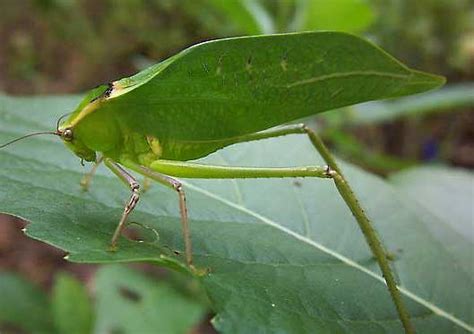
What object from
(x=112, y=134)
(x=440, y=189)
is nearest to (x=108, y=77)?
(x=440, y=189)

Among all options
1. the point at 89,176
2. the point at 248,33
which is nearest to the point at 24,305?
the point at 248,33

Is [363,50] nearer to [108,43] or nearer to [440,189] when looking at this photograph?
[440,189]

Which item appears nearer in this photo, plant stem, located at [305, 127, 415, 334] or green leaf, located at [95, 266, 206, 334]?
plant stem, located at [305, 127, 415, 334]

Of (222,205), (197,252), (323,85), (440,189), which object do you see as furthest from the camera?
(440,189)

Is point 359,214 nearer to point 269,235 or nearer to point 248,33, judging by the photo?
point 269,235

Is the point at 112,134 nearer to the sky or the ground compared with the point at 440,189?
nearer to the sky

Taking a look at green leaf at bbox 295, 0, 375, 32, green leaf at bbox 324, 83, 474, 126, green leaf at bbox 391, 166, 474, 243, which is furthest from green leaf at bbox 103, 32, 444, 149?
green leaf at bbox 324, 83, 474, 126

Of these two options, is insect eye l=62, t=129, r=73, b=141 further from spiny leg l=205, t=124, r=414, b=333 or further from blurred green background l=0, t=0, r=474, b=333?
blurred green background l=0, t=0, r=474, b=333
